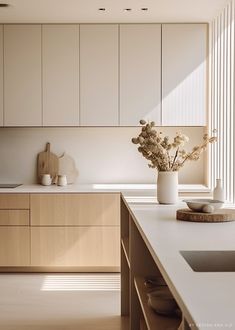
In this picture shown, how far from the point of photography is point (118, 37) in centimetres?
555

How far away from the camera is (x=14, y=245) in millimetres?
5359

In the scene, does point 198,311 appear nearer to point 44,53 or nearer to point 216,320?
point 216,320

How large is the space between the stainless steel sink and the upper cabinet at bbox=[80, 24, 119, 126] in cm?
349

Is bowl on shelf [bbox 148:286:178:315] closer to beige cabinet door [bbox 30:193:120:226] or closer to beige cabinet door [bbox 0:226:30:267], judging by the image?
beige cabinet door [bbox 30:193:120:226]

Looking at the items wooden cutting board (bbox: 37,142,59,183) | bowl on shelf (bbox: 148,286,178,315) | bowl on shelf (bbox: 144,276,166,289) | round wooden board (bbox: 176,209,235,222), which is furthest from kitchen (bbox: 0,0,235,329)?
bowl on shelf (bbox: 148,286,178,315)

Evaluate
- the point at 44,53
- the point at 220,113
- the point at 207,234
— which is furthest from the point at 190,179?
the point at 207,234

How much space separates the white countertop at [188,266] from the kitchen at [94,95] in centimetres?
204

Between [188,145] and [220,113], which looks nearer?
[220,113]

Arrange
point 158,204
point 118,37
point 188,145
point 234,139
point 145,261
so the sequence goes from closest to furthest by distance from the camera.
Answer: point 145,261
point 158,204
point 234,139
point 118,37
point 188,145

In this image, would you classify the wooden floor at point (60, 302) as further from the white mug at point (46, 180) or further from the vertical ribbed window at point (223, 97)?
the vertical ribbed window at point (223, 97)

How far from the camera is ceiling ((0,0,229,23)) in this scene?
482 cm

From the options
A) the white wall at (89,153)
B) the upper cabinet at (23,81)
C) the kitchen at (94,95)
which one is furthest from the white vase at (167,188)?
the white wall at (89,153)

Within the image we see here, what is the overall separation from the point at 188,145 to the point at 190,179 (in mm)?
352

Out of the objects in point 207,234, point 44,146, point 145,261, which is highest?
point 44,146
